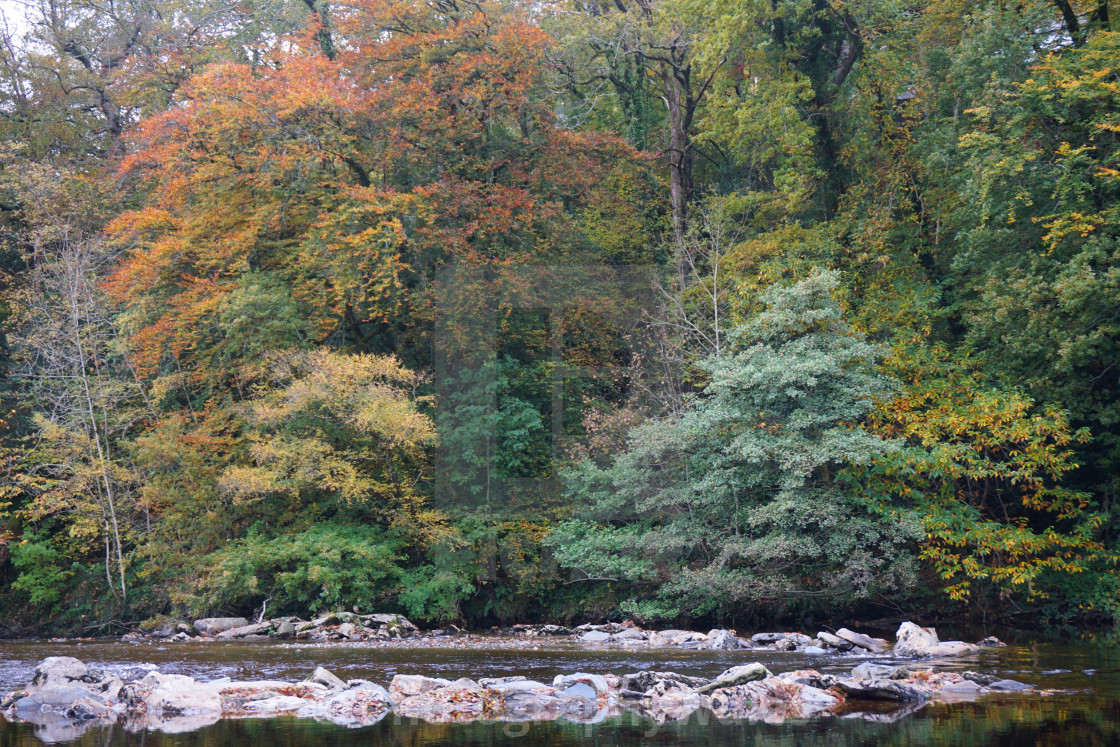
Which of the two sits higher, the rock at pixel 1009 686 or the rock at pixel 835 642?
the rock at pixel 1009 686

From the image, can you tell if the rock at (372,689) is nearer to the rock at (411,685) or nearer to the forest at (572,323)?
the rock at (411,685)

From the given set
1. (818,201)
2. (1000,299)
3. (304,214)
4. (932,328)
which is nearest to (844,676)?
(1000,299)

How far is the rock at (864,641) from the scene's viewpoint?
13.8 meters

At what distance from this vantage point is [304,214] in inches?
876

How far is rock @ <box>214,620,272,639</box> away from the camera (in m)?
17.2

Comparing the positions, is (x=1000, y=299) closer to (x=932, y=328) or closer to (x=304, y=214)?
(x=932, y=328)

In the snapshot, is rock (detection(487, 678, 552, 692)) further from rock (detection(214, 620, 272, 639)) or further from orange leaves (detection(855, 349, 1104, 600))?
rock (detection(214, 620, 272, 639))

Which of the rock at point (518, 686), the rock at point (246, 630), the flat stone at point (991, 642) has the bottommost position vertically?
the rock at point (246, 630)

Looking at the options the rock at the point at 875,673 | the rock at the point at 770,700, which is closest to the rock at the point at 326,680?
the rock at the point at 770,700

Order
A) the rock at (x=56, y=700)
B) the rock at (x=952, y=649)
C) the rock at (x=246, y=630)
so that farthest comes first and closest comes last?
1. the rock at (x=246, y=630)
2. the rock at (x=952, y=649)
3. the rock at (x=56, y=700)

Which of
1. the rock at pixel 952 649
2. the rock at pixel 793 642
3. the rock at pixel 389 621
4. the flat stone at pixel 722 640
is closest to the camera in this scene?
the rock at pixel 952 649

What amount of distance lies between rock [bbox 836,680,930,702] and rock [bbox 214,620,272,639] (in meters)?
12.2

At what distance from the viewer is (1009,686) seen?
943 cm

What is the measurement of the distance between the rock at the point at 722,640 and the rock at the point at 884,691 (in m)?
5.24
